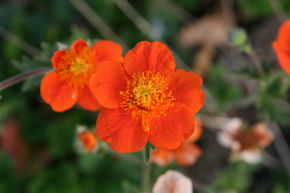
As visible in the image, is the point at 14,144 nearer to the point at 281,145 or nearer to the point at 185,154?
the point at 185,154

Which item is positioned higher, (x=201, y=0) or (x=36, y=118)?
(x=36, y=118)

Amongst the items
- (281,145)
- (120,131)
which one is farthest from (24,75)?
(281,145)

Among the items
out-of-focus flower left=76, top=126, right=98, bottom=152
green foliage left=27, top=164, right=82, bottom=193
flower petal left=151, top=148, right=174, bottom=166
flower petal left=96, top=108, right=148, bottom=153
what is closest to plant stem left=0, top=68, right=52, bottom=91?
out-of-focus flower left=76, top=126, right=98, bottom=152

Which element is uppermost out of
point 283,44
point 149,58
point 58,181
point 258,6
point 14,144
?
point 149,58

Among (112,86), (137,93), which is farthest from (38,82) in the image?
(137,93)

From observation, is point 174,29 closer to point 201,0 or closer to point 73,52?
point 201,0

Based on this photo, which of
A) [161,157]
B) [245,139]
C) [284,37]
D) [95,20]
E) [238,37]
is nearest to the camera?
[284,37]

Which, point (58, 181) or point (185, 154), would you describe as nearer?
point (185, 154)
